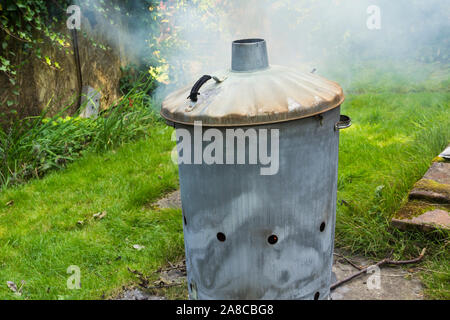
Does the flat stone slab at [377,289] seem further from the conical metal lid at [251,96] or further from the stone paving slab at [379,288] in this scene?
the conical metal lid at [251,96]

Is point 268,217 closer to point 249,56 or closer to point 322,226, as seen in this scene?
point 322,226

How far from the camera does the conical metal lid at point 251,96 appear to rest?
211 centimetres

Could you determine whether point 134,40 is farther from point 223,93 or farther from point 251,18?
point 223,93

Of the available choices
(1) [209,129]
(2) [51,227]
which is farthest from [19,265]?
(1) [209,129]

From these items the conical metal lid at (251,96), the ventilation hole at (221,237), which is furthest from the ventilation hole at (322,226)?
the conical metal lid at (251,96)

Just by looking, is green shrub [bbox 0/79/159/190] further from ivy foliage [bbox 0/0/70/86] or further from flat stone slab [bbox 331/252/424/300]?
flat stone slab [bbox 331/252/424/300]

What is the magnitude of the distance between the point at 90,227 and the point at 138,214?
41 centimetres

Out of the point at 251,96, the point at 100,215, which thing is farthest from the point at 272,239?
the point at 100,215

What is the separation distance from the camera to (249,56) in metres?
2.39

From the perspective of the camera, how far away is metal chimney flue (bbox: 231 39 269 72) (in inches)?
93.9

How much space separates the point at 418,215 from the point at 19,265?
2.89 metres

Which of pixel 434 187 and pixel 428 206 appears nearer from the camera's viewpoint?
pixel 428 206

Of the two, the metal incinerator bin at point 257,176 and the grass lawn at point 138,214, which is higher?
the metal incinerator bin at point 257,176
